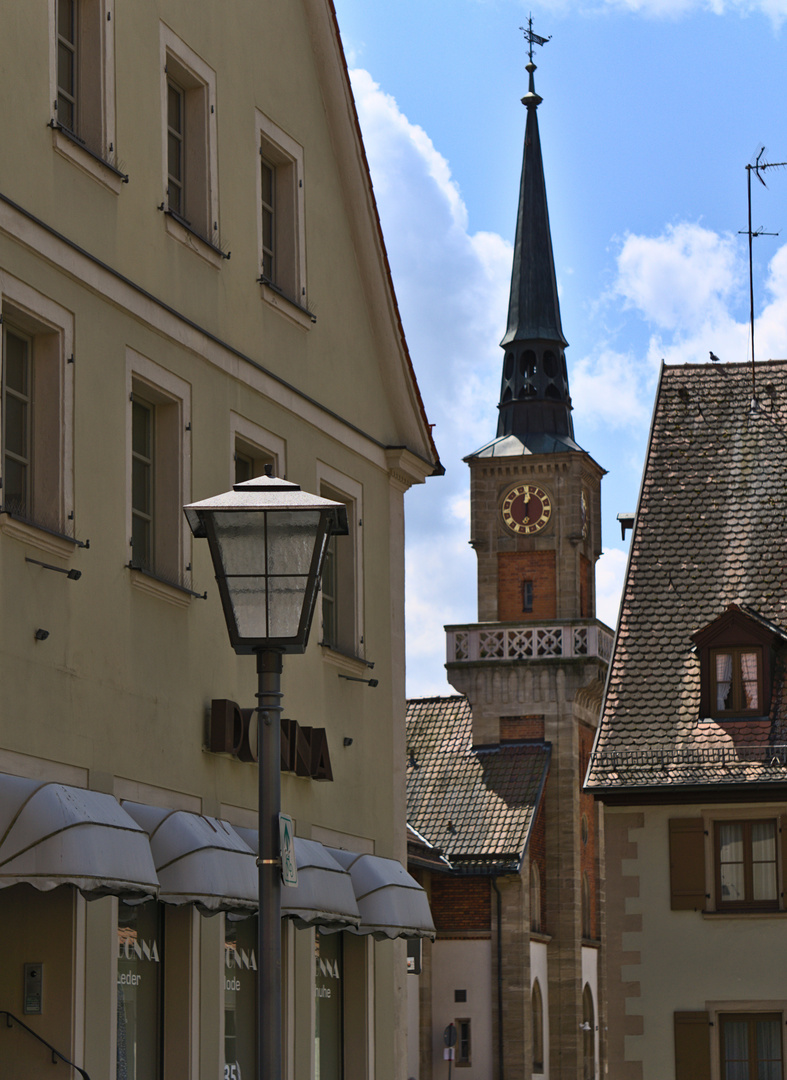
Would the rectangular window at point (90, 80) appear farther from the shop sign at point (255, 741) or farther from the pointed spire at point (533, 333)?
the pointed spire at point (533, 333)

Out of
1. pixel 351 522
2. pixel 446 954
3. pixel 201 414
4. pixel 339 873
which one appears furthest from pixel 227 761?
pixel 446 954

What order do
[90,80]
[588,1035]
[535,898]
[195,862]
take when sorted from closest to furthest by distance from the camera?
[195,862] < [90,80] < [535,898] < [588,1035]

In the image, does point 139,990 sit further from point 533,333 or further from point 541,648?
point 533,333

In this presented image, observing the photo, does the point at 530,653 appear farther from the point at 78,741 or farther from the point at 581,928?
the point at 78,741

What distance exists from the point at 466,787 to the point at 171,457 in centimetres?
4628

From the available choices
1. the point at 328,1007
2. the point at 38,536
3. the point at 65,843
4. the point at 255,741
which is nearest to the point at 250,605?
the point at 65,843

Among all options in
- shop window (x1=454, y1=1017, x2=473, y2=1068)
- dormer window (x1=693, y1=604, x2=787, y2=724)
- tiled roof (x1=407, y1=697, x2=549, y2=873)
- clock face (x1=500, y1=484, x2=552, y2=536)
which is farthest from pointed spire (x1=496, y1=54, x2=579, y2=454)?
dormer window (x1=693, y1=604, x2=787, y2=724)

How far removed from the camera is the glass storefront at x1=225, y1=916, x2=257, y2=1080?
1589cm

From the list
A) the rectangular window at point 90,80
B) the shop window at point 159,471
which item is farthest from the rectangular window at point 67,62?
the shop window at point 159,471

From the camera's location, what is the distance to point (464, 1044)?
57.4m

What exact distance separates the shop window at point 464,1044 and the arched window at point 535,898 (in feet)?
11.4

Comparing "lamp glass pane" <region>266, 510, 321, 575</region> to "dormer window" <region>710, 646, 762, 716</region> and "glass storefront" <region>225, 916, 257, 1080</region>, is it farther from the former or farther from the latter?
"dormer window" <region>710, 646, 762, 716</region>

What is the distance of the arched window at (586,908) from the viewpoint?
6272 cm

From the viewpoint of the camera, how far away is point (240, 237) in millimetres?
16969
